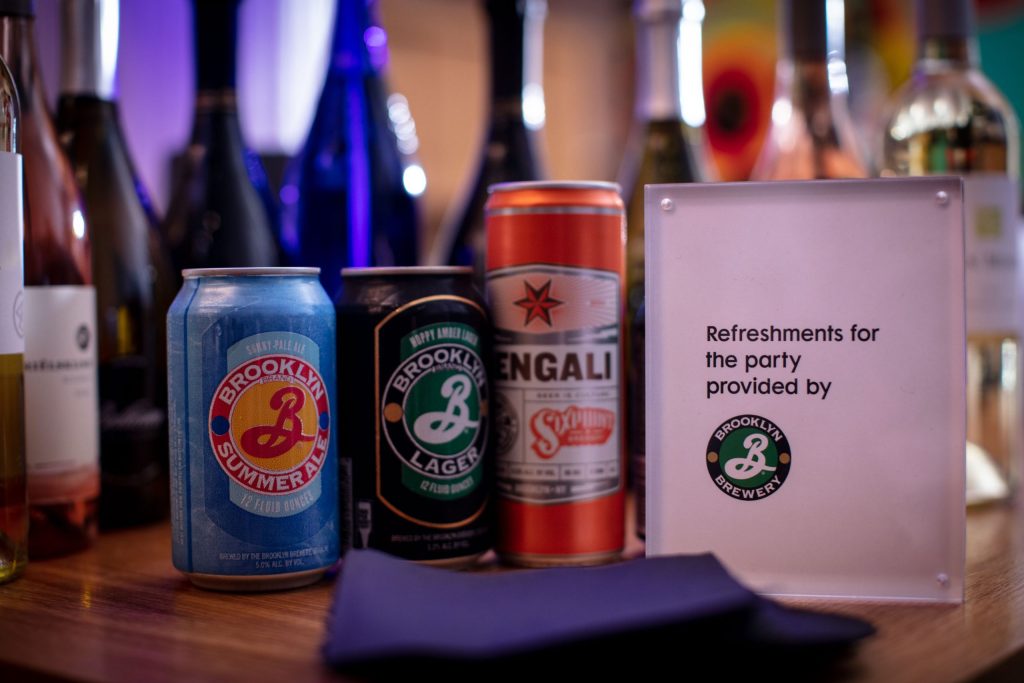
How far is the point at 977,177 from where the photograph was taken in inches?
35.4

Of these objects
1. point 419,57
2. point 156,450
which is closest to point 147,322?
point 156,450

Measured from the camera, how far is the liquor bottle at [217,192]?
3.04 ft

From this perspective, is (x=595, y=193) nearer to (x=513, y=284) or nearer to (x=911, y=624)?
(x=513, y=284)

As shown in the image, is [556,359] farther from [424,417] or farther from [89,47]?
[89,47]

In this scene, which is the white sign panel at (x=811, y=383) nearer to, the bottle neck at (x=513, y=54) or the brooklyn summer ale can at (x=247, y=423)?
the brooklyn summer ale can at (x=247, y=423)

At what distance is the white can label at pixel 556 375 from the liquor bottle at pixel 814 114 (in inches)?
16.1

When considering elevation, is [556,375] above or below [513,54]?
below

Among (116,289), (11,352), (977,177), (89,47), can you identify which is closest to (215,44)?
(89,47)

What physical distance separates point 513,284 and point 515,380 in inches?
2.5

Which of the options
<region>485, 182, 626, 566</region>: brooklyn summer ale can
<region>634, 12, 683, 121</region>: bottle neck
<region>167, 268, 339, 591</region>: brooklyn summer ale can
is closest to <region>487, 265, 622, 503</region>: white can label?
<region>485, 182, 626, 566</region>: brooklyn summer ale can

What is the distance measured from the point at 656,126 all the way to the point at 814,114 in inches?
6.0

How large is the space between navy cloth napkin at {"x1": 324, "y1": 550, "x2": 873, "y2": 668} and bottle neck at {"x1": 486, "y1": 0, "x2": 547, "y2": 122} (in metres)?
0.55

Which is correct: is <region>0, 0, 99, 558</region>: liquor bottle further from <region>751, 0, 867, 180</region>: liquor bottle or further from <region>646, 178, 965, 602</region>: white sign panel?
<region>751, 0, 867, 180</region>: liquor bottle

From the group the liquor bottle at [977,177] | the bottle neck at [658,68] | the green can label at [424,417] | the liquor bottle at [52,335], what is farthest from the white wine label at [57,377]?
the liquor bottle at [977,177]
